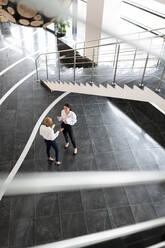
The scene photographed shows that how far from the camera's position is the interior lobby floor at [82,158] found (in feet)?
12.7

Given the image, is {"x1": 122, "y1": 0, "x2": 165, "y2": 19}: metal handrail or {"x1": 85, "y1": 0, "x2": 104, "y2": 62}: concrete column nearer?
{"x1": 122, "y1": 0, "x2": 165, "y2": 19}: metal handrail

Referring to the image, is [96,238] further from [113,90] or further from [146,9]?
[146,9]

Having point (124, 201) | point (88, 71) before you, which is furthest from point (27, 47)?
point (124, 201)

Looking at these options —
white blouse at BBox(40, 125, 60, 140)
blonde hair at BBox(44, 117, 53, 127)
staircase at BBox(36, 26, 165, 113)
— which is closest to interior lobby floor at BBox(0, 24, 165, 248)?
staircase at BBox(36, 26, 165, 113)

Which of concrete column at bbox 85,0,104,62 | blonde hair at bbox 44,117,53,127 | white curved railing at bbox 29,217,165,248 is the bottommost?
white curved railing at bbox 29,217,165,248

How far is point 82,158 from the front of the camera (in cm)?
496

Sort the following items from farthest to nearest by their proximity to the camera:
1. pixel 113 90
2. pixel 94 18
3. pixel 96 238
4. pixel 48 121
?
pixel 94 18 → pixel 113 90 → pixel 48 121 → pixel 96 238

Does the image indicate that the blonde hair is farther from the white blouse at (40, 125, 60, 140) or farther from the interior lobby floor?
the interior lobby floor

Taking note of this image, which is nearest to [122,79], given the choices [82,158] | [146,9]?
[82,158]

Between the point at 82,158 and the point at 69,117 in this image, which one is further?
the point at 82,158

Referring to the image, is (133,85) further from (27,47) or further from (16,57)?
(27,47)

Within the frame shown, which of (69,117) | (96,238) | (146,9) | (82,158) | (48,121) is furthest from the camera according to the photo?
(146,9)

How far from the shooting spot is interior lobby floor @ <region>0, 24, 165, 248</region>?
3.87 meters

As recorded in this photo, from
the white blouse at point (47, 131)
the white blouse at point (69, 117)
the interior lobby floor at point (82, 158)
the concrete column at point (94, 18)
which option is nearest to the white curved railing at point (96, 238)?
the interior lobby floor at point (82, 158)
